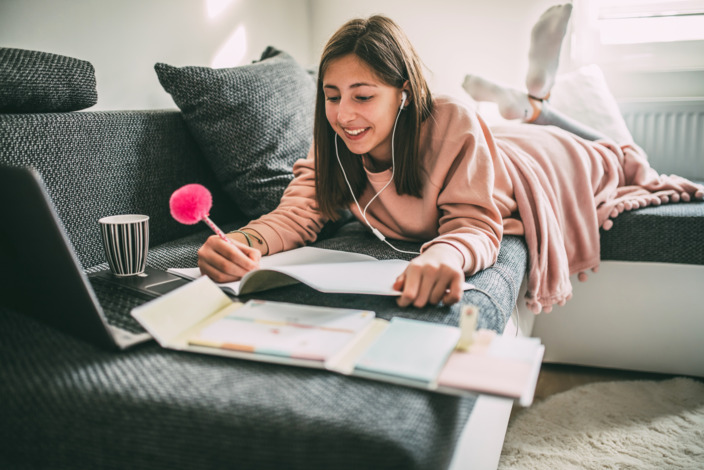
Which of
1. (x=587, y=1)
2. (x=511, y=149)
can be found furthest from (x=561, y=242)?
(x=587, y=1)

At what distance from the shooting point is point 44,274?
61cm

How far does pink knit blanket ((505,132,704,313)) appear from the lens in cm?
122

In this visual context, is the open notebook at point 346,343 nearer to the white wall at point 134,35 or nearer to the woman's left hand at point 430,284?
the woman's left hand at point 430,284

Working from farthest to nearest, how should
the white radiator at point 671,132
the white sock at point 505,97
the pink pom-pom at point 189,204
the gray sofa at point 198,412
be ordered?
the white radiator at point 671,132
the white sock at point 505,97
the pink pom-pom at point 189,204
the gray sofa at point 198,412

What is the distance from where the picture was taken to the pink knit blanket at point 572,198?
1219 millimetres

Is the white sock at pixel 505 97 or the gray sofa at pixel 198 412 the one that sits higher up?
the white sock at pixel 505 97

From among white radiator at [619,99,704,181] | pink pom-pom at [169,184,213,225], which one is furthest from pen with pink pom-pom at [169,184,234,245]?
white radiator at [619,99,704,181]

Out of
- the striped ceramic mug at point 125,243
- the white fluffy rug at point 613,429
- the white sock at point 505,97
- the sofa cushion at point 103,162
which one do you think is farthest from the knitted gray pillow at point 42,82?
the white sock at point 505,97

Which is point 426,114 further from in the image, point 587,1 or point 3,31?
point 587,1

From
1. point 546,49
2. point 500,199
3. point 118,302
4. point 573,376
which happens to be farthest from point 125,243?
point 546,49

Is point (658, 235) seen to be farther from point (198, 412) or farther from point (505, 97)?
point (198, 412)

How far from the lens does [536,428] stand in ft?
4.06

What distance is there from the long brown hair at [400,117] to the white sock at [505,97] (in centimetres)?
80

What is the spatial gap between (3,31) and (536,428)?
4.61 ft
